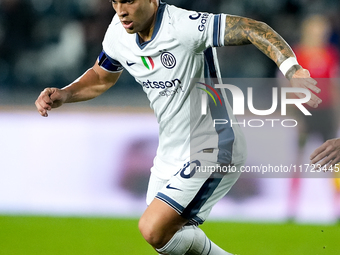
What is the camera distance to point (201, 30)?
9.15 ft

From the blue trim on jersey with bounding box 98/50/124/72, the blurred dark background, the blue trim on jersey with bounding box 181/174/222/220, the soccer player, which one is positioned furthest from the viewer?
the blurred dark background

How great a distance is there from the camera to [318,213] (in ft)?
16.3

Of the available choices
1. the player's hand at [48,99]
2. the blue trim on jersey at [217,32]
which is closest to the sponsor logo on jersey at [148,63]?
the blue trim on jersey at [217,32]

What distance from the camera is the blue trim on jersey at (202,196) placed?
299cm

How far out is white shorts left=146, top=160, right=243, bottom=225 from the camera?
9.70 feet

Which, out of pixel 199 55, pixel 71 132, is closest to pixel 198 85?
pixel 199 55

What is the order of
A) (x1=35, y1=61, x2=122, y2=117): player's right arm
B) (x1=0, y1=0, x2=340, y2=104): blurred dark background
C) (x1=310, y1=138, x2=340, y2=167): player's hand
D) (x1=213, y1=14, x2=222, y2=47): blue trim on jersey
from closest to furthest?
(x1=310, y1=138, x2=340, y2=167): player's hand < (x1=213, y1=14, x2=222, y2=47): blue trim on jersey < (x1=35, y1=61, x2=122, y2=117): player's right arm < (x1=0, y1=0, x2=340, y2=104): blurred dark background

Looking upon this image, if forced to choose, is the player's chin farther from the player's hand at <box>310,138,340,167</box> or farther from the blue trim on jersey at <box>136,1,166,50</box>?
the player's hand at <box>310,138,340,167</box>

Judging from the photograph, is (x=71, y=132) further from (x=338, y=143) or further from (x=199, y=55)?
(x=338, y=143)

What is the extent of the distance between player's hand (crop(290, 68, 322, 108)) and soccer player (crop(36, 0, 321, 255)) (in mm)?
505

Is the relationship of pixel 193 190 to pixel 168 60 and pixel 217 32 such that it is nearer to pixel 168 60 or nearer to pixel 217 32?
pixel 168 60

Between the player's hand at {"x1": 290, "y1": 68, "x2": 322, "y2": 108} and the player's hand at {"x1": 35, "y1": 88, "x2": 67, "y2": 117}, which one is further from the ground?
the player's hand at {"x1": 290, "y1": 68, "x2": 322, "y2": 108}

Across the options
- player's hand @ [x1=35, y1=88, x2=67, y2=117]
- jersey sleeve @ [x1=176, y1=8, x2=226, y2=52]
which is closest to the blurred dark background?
player's hand @ [x1=35, y1=88, x2=67, y2=117]

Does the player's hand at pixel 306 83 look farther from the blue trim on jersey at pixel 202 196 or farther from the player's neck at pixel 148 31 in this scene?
the player's neck at pixel 148 31
